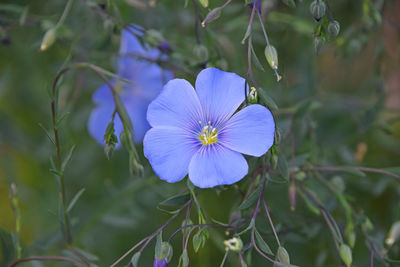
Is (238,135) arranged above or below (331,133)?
above

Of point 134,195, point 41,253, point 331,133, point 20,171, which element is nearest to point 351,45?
point 331,133

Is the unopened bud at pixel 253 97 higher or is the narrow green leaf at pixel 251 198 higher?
the unopened bud at pixel 253 97

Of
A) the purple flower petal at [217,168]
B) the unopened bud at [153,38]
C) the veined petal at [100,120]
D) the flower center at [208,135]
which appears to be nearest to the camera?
the purple flower petal at [217,168]

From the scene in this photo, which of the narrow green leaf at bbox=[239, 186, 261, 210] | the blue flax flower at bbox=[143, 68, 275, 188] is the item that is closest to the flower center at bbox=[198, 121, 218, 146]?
the blue flax flower at bbox=[143, 68, 275, 188]

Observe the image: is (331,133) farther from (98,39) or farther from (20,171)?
(20,171)

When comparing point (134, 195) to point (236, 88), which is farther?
point (134, 195)

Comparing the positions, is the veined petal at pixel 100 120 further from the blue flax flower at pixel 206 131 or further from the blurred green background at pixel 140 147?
the blue flax flower at pixel 206 131

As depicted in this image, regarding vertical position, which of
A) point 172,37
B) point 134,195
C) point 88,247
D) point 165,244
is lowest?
point 88,247

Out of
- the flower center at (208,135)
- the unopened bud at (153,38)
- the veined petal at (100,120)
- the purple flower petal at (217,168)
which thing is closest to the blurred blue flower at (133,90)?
the veined petal at (100,120)
